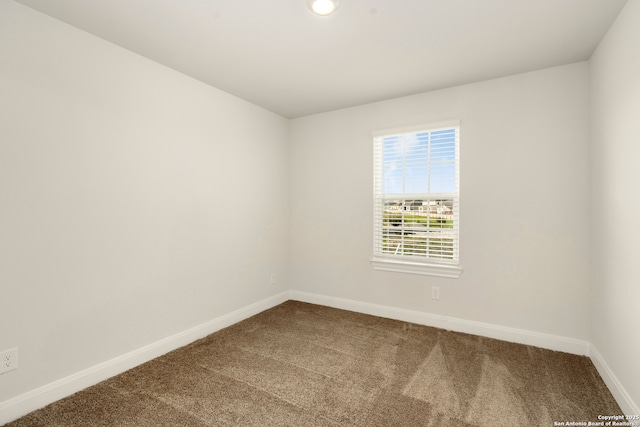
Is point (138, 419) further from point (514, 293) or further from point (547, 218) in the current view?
point (547, 218)

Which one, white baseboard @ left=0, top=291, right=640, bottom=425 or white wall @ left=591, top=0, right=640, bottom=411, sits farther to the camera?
white baseboard @ left=0, top=291, right=640, bottom=425

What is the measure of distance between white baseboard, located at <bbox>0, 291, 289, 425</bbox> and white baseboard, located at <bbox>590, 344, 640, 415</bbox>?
3119 millimetres

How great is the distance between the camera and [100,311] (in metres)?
2.20

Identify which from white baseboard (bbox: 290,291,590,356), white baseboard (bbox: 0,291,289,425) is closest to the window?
white baseboard (bbox: 290,291,590,356)

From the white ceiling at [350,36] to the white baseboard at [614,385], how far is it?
234 centimetres

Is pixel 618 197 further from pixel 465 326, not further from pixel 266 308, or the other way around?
pixel 266 308

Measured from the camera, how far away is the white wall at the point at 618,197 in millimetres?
1737

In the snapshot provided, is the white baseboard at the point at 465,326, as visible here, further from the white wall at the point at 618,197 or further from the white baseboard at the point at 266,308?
the white wall at the point at 618,197

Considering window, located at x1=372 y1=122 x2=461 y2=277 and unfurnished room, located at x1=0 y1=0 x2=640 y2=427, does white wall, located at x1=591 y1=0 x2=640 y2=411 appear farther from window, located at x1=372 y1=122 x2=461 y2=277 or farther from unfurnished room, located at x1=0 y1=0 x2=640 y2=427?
window, located at x1=372 y1=122 x2=461 y2=277

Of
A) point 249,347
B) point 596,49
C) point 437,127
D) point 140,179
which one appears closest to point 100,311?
point 140,179

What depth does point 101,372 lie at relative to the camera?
2.19 metres

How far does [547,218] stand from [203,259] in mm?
3188

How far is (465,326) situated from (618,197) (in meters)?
1.69

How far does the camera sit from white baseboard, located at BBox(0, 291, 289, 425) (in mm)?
1810
